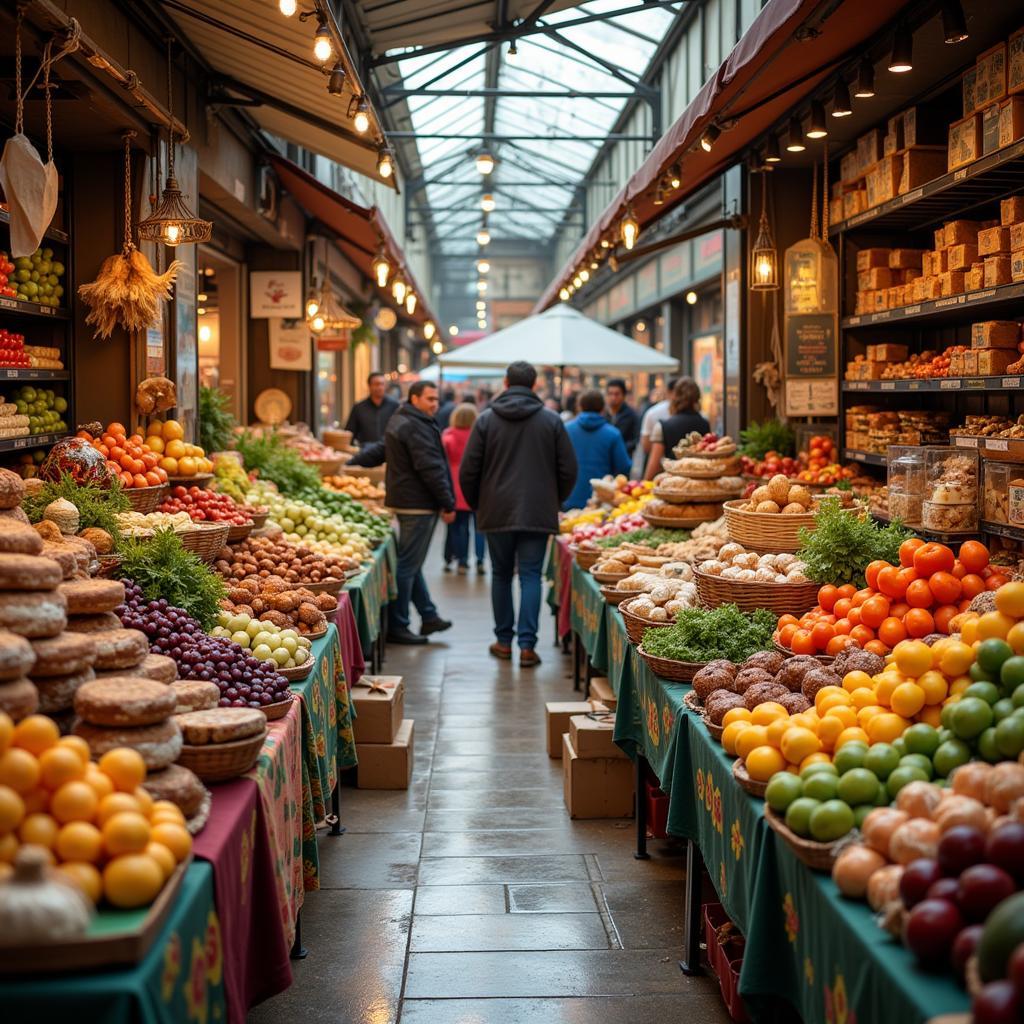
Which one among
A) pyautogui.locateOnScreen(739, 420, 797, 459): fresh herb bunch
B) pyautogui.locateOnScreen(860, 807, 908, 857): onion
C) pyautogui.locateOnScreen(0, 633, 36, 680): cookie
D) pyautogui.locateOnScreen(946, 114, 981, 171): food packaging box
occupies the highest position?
pyautogui.locateOnScreen(946, 114, 981, 171): food packaging box

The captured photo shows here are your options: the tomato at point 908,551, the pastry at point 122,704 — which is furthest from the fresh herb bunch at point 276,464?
the pastry at point 122,704

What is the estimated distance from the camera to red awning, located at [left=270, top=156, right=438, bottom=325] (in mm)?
10031

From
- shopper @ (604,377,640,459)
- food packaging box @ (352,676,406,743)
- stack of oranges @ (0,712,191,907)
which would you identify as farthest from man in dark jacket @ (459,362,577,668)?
stack of oranges @ (0,712,191,907)

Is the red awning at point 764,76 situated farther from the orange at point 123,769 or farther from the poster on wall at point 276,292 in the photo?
the poster on wall at point 276,292

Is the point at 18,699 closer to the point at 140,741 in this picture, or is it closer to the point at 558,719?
the point at 140,741

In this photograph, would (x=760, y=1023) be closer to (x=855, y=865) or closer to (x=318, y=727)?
(x=855, y=865)

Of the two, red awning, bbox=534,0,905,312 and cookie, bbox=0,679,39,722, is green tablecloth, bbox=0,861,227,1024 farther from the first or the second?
red awning, bbox=534,0,905,312

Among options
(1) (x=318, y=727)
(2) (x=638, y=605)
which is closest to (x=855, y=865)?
(1) (x=318, y=727)

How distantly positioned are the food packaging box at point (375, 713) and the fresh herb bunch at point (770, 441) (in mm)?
3251

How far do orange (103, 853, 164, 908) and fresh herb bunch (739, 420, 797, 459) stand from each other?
21.3ft

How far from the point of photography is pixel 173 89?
22.6ft

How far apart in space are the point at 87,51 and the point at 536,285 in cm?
4395

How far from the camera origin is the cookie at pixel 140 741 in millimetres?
2691

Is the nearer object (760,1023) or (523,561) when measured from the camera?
(760,1023)
